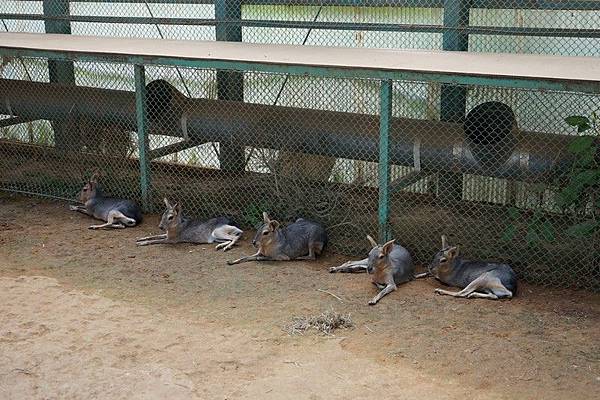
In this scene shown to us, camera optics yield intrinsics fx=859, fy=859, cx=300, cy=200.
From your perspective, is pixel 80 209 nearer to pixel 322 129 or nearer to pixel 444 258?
pixel 322 129

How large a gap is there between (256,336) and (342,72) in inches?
94.9

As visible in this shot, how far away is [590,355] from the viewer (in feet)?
18.2

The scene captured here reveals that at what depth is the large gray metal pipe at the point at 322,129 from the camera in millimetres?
7320

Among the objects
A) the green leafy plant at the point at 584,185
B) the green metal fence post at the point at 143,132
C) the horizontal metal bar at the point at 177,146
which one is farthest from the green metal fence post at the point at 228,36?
the green leafy plant at the point at 584,185

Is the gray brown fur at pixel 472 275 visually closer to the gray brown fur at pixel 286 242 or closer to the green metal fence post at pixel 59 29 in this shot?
the gray brown fur at pixel 286 242

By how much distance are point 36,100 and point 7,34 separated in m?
1.13

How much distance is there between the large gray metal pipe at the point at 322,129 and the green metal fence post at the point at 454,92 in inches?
31.1

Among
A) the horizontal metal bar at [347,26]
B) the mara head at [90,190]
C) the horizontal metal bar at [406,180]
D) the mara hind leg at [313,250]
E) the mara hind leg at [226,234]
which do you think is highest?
the horizontal metal bar at [347,26]

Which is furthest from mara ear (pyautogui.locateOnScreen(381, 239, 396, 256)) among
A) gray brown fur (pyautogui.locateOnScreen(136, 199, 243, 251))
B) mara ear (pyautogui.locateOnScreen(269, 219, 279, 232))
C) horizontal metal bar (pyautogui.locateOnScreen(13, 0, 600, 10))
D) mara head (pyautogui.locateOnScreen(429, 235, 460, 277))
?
horizontal metal bar (pyautogui.locateOnScreen(13, 0, 600, 10))

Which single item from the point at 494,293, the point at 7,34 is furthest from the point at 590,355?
the point at 7,34

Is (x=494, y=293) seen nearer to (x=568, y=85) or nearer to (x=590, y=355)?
(x=590, y=355)

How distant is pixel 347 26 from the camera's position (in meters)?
9.19

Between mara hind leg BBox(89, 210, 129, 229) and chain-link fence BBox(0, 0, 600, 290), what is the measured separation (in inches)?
25.3

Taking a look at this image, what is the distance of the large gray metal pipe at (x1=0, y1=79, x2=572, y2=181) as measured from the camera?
288 inches
